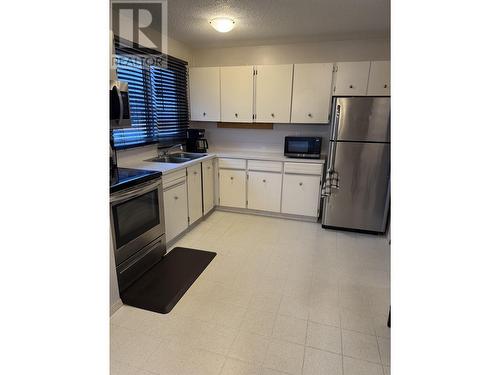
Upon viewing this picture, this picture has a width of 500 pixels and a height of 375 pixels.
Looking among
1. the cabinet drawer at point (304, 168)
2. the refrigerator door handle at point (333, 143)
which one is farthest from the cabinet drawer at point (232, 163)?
the refrigerator door handle at point (333, 143)

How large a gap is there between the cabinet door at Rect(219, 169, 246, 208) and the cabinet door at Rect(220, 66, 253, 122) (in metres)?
0.79

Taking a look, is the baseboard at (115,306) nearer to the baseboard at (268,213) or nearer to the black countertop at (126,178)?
the black countertop at (126,178)

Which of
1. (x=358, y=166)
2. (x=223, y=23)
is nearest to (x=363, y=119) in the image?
(x=358, y=166)

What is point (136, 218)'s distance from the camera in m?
2.17

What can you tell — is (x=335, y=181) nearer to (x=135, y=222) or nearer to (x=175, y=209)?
(x=175, y=209)

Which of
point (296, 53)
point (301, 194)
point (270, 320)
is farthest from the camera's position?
point (296, 53)

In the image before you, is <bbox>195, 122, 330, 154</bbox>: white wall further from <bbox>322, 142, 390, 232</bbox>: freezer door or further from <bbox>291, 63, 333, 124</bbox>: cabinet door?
<bbox>322, 142, 390, 232</bbox>: freezer door

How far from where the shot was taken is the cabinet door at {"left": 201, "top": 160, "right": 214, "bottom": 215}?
3461 mm

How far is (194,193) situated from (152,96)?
4.37ft
